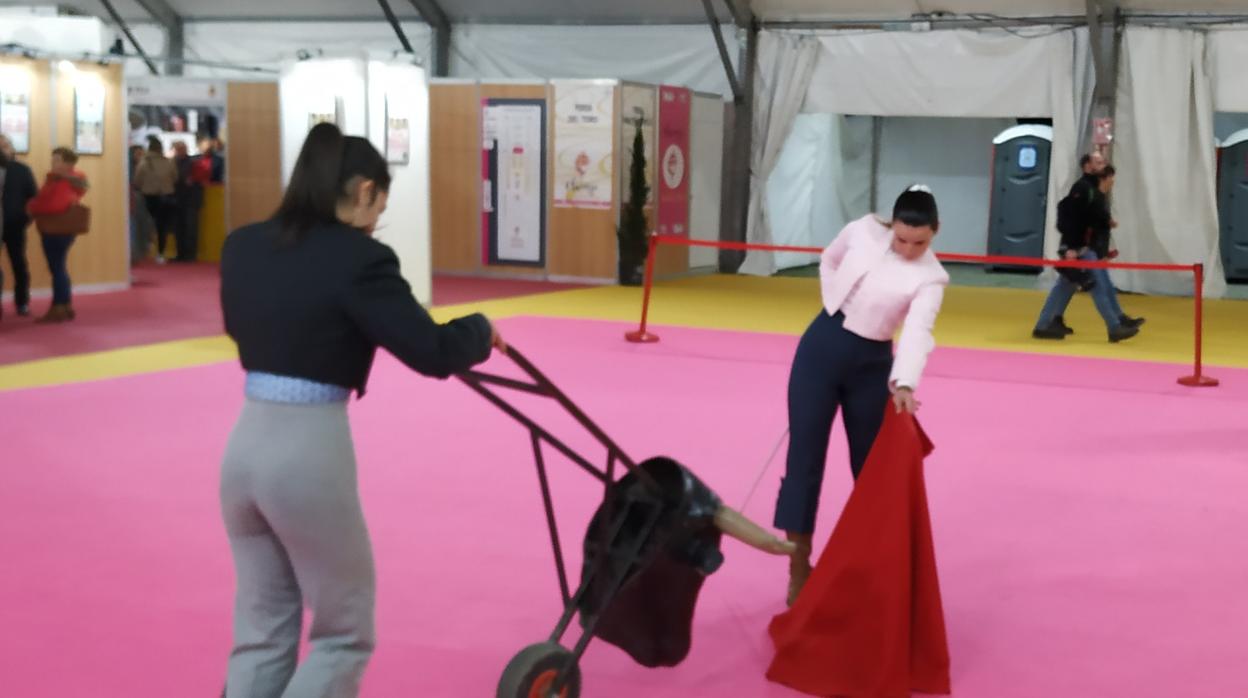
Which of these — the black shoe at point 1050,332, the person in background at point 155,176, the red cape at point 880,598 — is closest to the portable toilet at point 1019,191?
the black shoe at point 1050,332

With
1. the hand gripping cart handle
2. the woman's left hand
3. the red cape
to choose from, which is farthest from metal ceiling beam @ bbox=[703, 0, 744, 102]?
the hand gripping cart handle

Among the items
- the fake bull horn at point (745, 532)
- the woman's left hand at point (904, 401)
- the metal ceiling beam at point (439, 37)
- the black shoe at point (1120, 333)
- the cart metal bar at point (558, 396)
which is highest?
the metal ceiling beam at point (439, 37)

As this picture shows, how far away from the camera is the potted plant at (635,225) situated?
16.8m

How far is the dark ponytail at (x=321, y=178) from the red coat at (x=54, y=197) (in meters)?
9.84

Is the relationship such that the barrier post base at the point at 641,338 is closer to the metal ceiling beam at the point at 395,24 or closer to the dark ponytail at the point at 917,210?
the dark ponytail at the point at 917,210

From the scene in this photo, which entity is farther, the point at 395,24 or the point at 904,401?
the point at 395,24

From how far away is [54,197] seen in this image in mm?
11961

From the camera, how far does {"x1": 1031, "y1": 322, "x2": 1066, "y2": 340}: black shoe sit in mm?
12641

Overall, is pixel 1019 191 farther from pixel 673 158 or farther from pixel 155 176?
pixel 155 176

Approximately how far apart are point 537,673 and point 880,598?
40.3 inches

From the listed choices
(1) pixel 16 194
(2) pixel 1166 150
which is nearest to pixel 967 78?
(2) pixel 1166 150

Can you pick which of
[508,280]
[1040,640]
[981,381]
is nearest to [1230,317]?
[981,381]

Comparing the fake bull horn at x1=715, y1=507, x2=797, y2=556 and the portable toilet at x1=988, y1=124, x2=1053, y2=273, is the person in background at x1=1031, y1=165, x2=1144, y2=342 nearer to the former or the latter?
the portable toilet at x1=988, y1=124, x2=1053, y2=273

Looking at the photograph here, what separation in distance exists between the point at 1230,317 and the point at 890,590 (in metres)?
12.2
